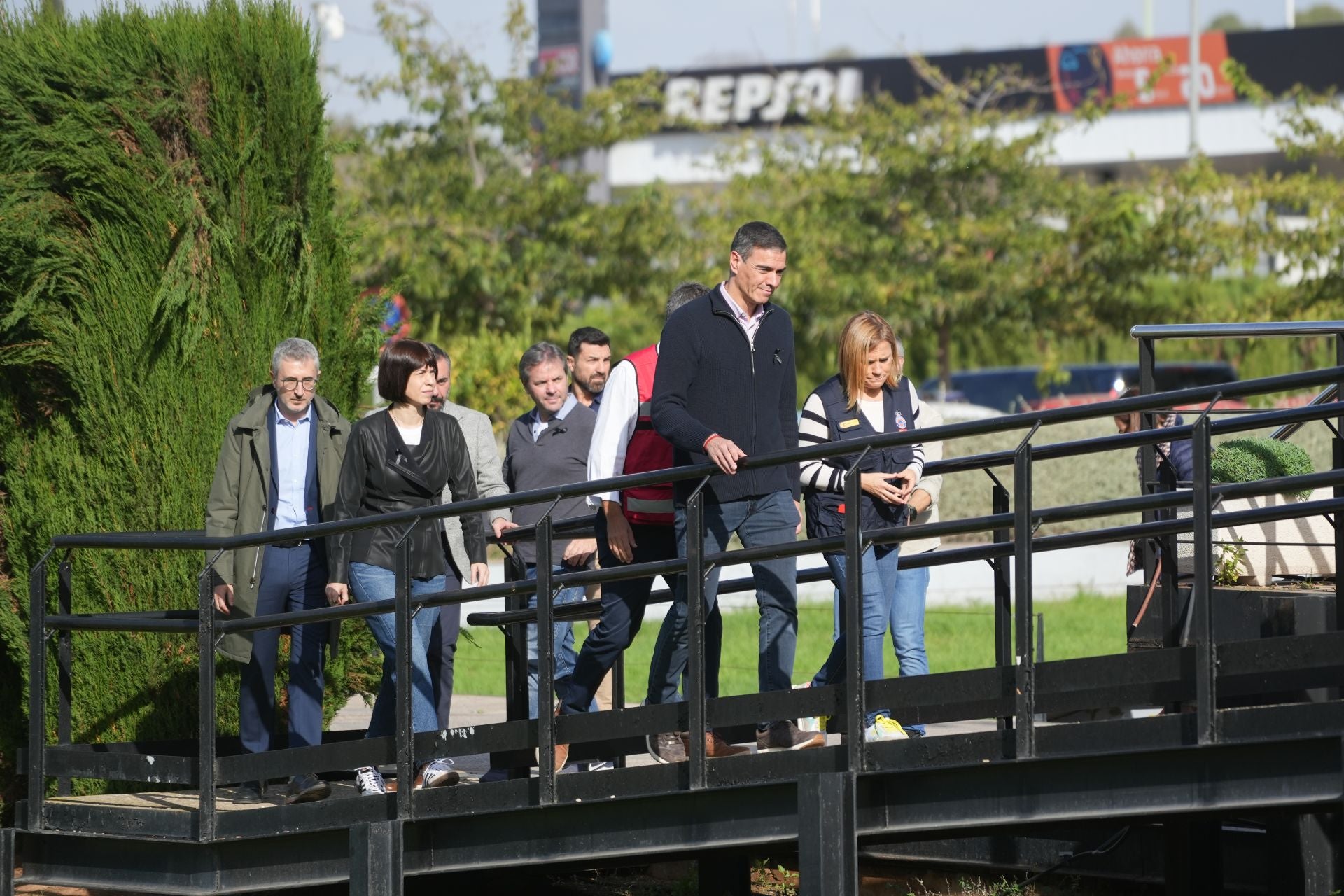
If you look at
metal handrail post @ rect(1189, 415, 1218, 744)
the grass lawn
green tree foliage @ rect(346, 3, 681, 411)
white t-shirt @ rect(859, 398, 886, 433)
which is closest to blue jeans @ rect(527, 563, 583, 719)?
white t-shirt @ rect(859, 398, 886, 433)

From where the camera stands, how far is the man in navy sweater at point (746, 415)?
20.2 feet

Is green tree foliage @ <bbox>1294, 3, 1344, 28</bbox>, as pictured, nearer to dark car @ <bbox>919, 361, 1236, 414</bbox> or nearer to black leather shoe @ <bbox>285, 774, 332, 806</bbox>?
dark car @ <bbox>919, 361, 1236, 414</bbox>

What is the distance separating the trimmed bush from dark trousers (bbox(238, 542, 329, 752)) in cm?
363

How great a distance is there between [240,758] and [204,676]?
39 centimetres

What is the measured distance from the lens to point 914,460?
705 centimetres

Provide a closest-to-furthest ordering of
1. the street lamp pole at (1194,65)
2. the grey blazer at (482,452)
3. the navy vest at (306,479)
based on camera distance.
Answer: the navy vest at (306,479)
the grey blazer at (482,452)
the street lamp pole at (1194,65)

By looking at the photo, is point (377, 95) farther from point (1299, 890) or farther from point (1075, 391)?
point (1299, 890)

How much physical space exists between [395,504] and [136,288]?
1.92 meters

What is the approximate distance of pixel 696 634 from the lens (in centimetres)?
596

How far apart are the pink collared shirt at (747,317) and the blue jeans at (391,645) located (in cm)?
160

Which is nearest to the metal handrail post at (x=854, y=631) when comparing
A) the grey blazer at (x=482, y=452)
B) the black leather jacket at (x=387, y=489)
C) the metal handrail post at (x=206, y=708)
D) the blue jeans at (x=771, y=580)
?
the blue jeans at (x=771, y=580)

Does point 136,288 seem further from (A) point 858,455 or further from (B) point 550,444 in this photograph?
(A) point 858,455

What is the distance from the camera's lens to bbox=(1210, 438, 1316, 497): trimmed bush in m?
6.73

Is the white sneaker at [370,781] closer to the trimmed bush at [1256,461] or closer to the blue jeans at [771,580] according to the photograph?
the blue jeans at [771,580]
